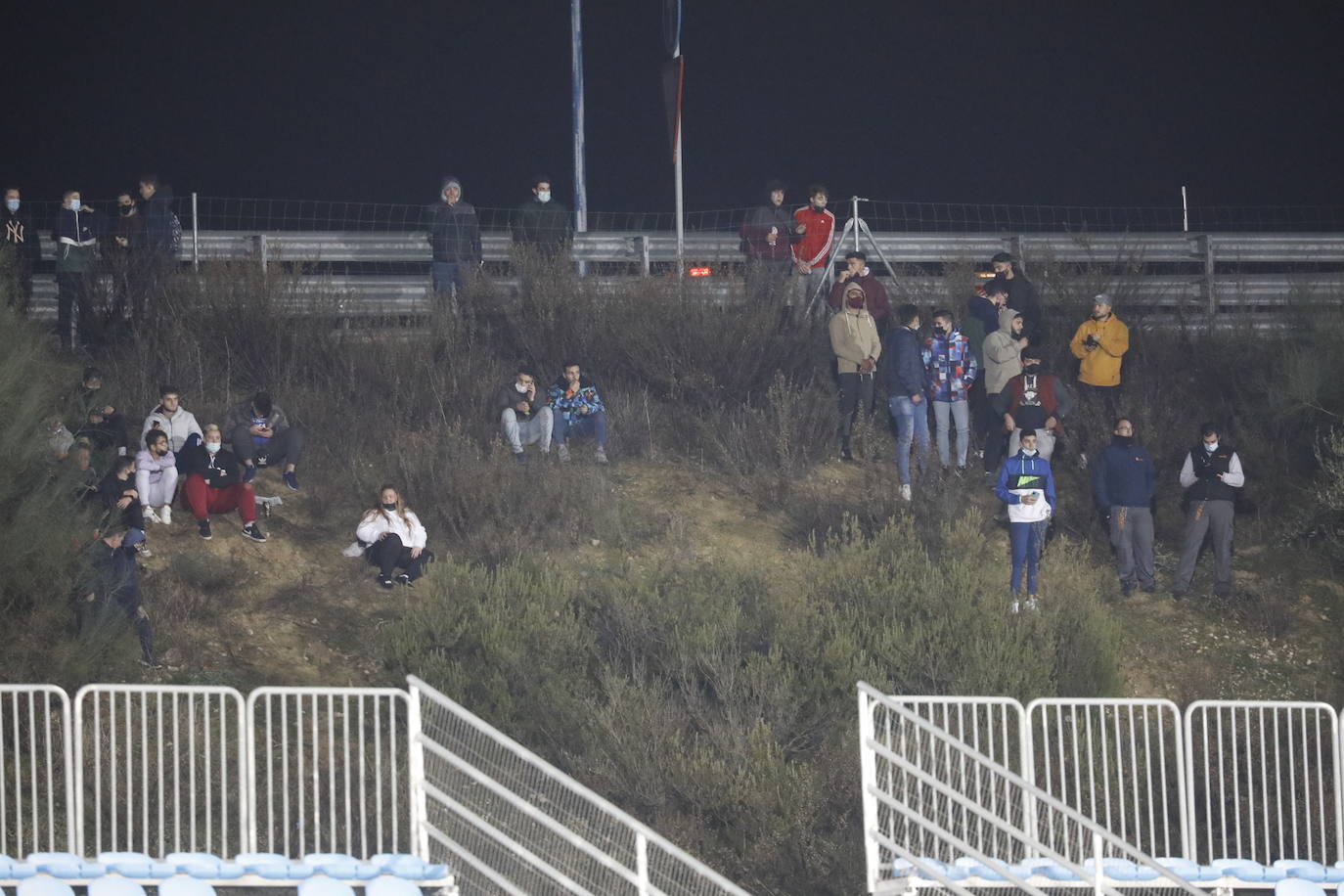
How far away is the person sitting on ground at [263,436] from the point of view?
1706 centimetres

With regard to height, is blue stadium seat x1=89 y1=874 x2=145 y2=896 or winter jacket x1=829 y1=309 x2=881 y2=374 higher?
winter jacket x1=829 y1=309 x2=881 y2=374

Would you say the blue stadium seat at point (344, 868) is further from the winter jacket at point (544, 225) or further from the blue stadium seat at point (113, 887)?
the winter jacket at point (544, 225)

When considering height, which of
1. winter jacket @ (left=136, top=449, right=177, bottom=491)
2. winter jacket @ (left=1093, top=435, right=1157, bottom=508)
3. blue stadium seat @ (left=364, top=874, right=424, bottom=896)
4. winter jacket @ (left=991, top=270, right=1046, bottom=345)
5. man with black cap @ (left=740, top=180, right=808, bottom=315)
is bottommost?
blue stadium seat @ (left=364, top=874, right=424, bottom=896)

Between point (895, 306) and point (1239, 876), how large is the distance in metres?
9.81

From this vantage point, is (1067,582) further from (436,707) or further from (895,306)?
(436,707)

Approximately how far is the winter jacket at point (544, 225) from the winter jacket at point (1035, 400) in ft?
17.2

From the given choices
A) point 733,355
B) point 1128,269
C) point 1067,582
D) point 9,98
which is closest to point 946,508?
point 1067,582

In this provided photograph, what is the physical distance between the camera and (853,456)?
1931cm

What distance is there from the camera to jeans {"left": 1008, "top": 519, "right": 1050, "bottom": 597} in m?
15.9

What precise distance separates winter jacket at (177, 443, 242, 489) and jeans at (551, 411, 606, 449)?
308 cm

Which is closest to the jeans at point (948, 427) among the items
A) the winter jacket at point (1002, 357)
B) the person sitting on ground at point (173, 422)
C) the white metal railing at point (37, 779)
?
the winter jacket at point (1002, 357)

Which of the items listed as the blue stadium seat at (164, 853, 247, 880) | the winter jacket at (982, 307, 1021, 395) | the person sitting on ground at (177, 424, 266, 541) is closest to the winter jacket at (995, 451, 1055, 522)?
the winter jacket at (982, 307, 1021, 395)

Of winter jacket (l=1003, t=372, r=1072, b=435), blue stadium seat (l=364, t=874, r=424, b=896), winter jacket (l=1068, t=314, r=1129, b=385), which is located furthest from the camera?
winter jacket (l=1068, t=314, r=1129, b=385)

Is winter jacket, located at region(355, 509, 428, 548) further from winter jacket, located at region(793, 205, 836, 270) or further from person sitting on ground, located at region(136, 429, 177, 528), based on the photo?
winter jacket, located at region(793, 205, 836, 270)
